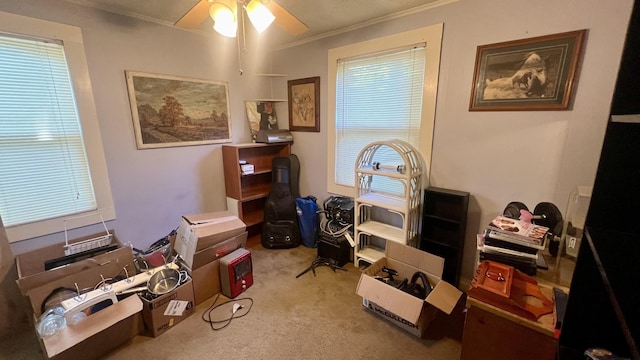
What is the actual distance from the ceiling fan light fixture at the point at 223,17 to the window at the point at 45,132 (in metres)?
1.47

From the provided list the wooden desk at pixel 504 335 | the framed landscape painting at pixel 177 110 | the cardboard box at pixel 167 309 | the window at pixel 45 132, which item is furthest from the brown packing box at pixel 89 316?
the wooden desk at pixel 504 335

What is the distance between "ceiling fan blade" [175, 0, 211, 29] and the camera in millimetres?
1432

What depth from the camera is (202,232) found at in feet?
7.09

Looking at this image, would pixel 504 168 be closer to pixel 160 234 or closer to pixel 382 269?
pixel 382 269

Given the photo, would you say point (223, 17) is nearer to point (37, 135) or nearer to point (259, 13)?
point (259, 13)

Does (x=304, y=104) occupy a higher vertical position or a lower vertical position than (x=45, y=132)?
higher

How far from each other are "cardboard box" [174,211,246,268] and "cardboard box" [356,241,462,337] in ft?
4.06

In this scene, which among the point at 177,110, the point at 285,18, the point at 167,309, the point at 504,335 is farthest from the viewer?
the point at 177,110

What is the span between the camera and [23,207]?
198cm

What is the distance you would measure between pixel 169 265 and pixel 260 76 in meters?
2.48

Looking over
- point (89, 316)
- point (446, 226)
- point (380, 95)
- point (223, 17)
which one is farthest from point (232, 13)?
point (446, 226)

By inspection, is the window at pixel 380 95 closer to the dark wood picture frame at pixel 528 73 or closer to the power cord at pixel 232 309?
the dark wood picture frame at pixel 528 73

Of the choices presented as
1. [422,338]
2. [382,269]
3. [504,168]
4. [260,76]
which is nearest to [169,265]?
[382,269]

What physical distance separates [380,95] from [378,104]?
88 millimetres
